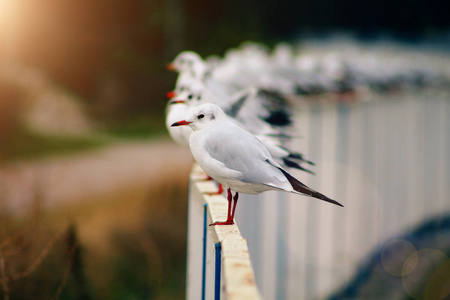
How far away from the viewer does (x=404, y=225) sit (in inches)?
136

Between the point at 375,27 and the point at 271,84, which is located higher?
the point at 375,27

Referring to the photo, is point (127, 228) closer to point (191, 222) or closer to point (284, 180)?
point (191, 222)

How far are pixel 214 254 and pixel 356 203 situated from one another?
216cm

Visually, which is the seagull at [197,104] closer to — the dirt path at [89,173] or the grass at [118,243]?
the grass at [118,243]

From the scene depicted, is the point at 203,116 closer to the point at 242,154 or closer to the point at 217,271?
the point at 242,154

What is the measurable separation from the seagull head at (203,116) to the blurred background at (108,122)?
778mm

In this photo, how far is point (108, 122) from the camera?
3861mm

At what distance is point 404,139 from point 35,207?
8.02ft

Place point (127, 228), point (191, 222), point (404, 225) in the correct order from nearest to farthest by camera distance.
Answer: point (191, 222) < point (127, 228) < point (404, 225)

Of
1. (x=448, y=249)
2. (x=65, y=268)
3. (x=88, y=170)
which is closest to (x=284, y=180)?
(x=65, y=268)

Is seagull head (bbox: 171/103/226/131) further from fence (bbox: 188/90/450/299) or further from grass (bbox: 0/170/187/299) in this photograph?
grass (bbox: 0/170/187/299)

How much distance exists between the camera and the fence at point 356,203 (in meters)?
2.44

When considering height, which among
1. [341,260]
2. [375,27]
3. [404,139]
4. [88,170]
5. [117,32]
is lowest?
[341,260]

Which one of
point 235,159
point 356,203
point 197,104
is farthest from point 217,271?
point 356,203
